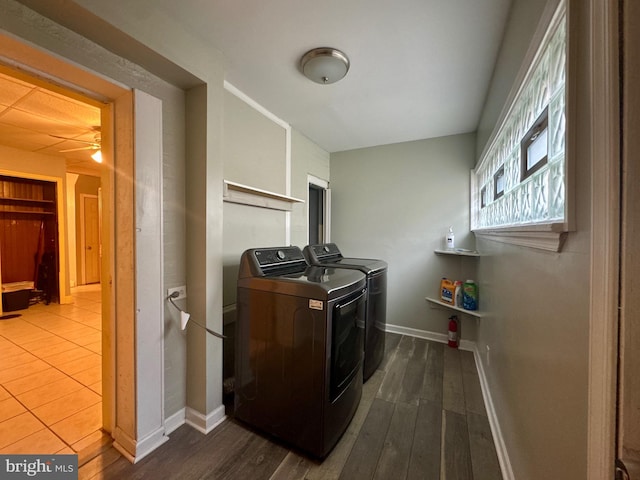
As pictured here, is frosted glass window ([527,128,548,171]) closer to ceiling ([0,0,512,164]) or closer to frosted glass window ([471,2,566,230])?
frosted glass window ([471,2,566,230])

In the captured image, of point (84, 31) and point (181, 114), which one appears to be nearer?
point (84, 31)

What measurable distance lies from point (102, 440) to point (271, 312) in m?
1.28

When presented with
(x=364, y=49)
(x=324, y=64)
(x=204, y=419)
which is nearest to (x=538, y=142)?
(x=364, y=49)

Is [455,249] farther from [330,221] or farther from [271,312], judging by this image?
[271,312]

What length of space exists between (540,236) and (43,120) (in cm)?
443

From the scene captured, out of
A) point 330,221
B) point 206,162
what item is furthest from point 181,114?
point 330,221

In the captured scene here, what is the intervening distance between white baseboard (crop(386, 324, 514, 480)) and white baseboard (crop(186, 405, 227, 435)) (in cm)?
168

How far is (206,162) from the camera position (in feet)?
5.23

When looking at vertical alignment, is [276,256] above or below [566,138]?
below

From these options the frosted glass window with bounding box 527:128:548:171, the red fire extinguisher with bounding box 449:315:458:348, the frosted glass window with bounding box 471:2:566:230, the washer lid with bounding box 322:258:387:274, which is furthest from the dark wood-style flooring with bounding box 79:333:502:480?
the frosted glass window with bounding box 527:128:548:171

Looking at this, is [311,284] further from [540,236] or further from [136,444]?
[136,444]

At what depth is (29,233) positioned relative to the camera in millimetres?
4363

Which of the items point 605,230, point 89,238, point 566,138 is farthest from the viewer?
point 89,238

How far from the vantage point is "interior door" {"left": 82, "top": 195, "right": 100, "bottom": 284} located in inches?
219
